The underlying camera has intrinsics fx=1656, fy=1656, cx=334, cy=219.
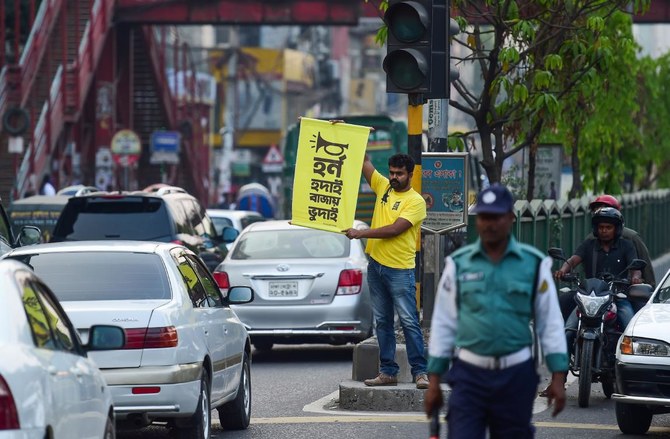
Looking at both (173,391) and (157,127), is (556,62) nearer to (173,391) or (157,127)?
(173,391)

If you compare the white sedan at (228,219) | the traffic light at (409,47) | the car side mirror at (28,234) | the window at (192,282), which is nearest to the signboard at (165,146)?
the white sedan at (228,219)

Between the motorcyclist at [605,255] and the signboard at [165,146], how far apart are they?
3469cm

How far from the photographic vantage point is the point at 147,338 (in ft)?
32.1

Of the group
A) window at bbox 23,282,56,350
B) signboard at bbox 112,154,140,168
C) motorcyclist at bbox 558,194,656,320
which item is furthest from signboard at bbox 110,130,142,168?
window at bbox 23,282,56,350

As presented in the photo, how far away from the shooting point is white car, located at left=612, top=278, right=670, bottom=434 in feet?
37.1

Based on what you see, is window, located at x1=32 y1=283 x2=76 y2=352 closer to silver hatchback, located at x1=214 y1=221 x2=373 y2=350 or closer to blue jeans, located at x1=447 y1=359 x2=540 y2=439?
blue jeans, located at x1=447 y1=359 x2=540 y2=439

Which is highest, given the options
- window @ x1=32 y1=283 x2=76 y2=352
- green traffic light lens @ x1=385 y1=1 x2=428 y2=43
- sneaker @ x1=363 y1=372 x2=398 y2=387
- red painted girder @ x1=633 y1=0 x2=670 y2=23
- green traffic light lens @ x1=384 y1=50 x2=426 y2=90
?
red painted girder @ x1=633 y1=0 x2=670 y2=23

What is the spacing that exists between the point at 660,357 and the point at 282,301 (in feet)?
21.1

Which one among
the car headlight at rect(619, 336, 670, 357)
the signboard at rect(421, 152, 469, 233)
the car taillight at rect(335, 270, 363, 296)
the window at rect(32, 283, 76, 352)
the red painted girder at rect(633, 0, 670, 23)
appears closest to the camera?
the window at rect(32, 283, 76, 352)

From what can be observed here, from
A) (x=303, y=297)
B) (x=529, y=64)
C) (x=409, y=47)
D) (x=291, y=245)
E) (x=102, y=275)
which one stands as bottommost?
(x=303, y=297)

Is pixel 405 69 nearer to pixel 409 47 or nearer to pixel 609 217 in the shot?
pixel 409 47

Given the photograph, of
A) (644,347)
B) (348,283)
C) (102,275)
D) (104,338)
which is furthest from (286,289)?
(104,338)

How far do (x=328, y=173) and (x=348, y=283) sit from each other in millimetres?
3965

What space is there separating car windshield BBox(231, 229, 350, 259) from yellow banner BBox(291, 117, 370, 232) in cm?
418
